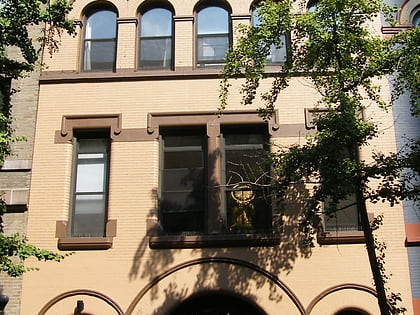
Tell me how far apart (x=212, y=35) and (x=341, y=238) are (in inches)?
225

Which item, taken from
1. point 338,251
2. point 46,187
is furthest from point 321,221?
point 46,187

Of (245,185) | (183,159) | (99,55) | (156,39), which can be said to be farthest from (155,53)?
(245,185)

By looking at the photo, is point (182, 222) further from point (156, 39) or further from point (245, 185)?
point (156, 39)

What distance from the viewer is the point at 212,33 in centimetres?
1342

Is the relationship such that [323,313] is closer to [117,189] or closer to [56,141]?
[117,189]

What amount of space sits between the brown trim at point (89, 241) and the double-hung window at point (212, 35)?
436 centimetres

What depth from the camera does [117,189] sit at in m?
12.1

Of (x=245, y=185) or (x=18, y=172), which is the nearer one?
(x=245, y=185)

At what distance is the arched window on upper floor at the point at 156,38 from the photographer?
521 inches

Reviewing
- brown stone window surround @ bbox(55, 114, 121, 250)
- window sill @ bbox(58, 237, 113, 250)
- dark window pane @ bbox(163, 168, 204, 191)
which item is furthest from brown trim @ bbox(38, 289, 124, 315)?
dark window pane @ bbox(163, 168, 204, 191)

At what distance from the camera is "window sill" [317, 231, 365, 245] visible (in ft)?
37.1

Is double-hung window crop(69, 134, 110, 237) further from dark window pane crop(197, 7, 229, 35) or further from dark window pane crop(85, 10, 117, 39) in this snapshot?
dark window pane crop(197, 7, 229, 35)

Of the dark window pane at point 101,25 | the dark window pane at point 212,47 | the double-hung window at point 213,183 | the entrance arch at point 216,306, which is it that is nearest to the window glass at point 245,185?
the double-hung window at point 213,183

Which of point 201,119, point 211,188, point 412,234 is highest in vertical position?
point 201,119
